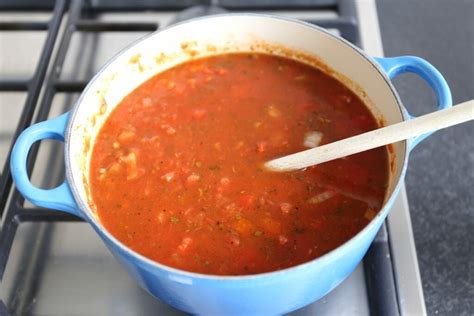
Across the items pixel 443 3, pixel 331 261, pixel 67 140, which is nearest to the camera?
pixel 331 261

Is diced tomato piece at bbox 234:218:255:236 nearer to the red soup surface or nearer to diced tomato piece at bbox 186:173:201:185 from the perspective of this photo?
the red soup surface

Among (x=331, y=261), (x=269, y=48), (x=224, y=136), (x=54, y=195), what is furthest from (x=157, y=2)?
(x=331, y=261)

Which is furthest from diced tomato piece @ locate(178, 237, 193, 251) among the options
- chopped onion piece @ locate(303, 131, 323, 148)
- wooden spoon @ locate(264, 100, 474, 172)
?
chopped onion piece @ locate(303, 131, 323, 148)

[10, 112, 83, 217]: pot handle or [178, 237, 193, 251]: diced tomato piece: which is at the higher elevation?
[10, 112, 83, 217]: pot handle

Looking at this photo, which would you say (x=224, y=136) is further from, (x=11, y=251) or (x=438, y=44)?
(x=438, y=44)

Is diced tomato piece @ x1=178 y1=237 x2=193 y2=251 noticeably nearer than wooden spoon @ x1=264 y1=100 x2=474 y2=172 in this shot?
No

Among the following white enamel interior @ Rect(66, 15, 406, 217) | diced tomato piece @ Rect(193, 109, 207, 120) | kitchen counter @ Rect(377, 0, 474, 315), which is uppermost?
white enamel interior @ Rect(66, 15, 406, 217)

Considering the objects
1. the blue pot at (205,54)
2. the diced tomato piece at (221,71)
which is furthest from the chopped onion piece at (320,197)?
the diced tomato piece at (221,71)

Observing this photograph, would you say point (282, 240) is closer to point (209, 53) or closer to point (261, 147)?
point (261, 147)
